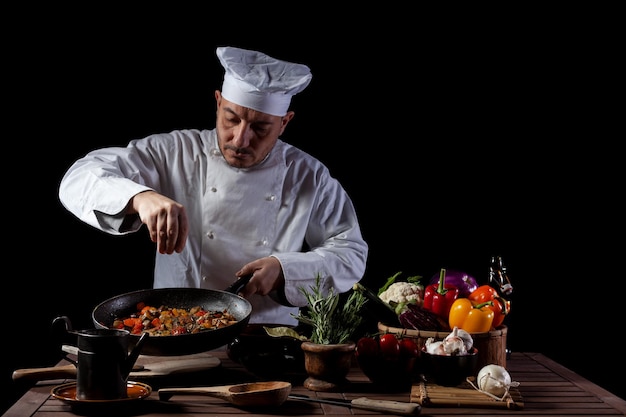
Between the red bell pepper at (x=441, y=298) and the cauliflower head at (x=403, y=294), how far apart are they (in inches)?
1.9

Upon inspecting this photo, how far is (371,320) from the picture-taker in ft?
9.87

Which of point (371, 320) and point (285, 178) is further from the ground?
point (285, 178)

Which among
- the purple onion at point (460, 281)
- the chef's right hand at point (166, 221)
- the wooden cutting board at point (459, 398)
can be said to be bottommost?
the wooden cutting board at point (459, 398)

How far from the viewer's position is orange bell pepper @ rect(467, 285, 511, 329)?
9.62 ft

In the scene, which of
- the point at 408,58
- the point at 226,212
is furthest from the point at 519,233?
the point at 226,212

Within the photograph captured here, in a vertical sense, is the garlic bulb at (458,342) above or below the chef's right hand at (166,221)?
below

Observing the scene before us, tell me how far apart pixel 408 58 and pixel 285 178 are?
1071 mm

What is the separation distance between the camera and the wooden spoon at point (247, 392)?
2.34 m

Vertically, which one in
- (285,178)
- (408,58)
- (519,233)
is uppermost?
(408,58)

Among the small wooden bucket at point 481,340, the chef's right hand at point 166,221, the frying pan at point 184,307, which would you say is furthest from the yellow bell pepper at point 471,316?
the chef's right hand at point 166,221

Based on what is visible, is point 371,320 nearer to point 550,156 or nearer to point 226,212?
point 226,212

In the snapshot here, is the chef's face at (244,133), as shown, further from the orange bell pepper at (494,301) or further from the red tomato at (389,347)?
the red tomato at (389,347)

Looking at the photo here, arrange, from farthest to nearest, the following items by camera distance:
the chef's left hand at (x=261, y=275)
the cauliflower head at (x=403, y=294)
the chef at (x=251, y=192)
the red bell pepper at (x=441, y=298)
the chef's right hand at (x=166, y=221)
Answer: the chef at (x=251, y=192) < the chef's left hand at (x=261, y=275) < the cauliflower head at (x=403, y=294) < the red bell pepper at (x=441, y=298) < the chef's right hand at (x=166, y=221)

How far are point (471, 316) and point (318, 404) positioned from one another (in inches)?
26.7
